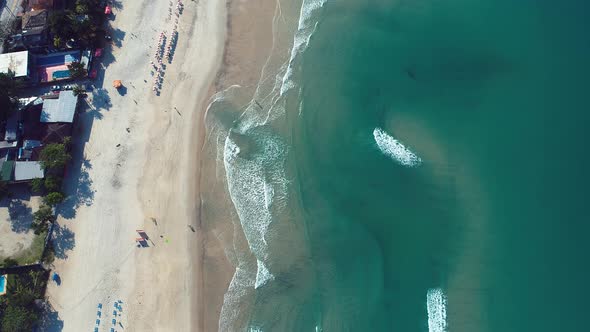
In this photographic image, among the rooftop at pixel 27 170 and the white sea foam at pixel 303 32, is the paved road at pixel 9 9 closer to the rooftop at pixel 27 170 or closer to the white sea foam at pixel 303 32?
the rooftop at pixel 27 170

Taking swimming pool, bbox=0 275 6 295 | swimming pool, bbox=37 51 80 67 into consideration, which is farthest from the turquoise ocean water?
swimming pool, bbox=0 275 6 295

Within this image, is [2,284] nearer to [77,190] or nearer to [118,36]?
[77,190]

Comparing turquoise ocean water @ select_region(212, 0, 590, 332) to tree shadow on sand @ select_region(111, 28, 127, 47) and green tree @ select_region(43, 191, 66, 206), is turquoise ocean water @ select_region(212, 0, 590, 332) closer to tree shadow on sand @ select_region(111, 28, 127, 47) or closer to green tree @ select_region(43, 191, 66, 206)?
green tree @ select_region(43, 191, 66, 206)

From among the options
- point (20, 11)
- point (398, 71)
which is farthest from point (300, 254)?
point (20, 11)

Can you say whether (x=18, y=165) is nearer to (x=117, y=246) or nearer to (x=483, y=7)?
(x=117, y=246)

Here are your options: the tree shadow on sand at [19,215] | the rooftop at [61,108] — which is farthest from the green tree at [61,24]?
the tree shadow on sand at [19,215]

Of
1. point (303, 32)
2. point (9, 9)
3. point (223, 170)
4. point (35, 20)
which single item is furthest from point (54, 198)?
point (303, 32)
